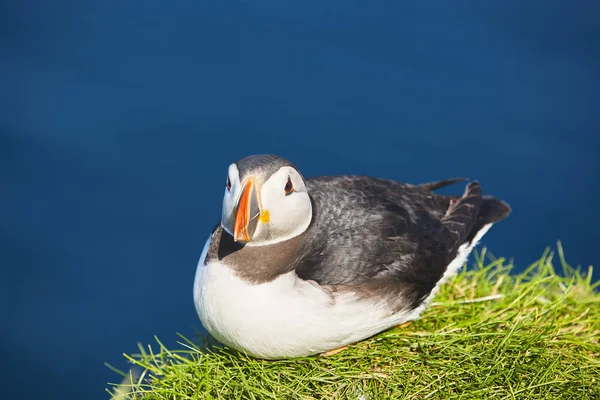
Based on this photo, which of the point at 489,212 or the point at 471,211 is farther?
the point at 489,212

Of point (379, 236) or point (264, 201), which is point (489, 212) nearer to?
point (379, 236)

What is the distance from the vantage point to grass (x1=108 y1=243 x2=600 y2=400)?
2.92m

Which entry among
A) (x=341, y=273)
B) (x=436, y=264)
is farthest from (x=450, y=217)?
(x=341, y=273)

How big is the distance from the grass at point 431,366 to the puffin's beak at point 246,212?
67 centimetres

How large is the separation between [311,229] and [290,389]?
667mm

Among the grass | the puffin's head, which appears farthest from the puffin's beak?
the grass

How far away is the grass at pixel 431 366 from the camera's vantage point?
9.58ft

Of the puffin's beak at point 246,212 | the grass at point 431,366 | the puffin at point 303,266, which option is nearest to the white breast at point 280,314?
the puffin at point 303,266

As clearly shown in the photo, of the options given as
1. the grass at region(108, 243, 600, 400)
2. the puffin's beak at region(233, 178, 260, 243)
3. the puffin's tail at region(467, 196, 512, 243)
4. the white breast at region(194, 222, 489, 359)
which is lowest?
the grass at region(108, 243, 600, 400)

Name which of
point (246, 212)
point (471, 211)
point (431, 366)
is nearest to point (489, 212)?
point (471, 211)

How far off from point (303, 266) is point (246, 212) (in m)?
0.39

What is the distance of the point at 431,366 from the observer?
3025 millimetres

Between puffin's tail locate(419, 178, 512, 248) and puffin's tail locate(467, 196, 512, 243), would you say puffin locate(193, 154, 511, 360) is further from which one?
puffin's tail locate(467, 196, 512, 243)

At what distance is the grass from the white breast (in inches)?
4.9
